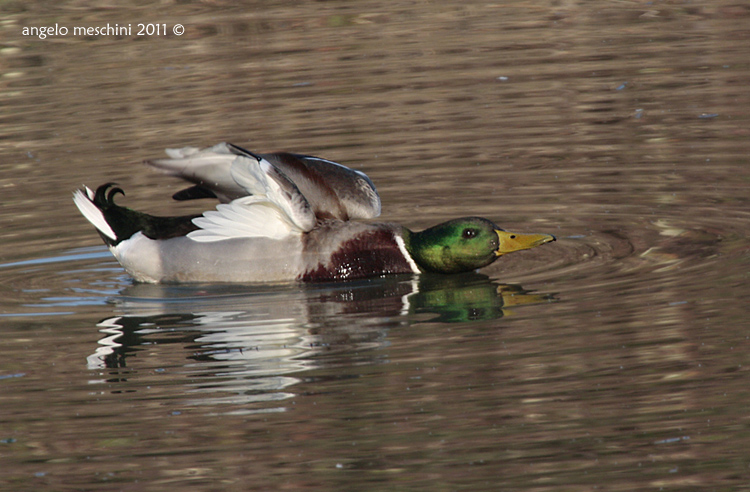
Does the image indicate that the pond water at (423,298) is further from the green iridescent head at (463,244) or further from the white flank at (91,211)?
the white flank at (91,211)

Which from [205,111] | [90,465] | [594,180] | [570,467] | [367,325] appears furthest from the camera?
[205,111]

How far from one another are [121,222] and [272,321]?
178cm

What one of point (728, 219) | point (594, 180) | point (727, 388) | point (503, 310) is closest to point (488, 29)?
point (594, 180)

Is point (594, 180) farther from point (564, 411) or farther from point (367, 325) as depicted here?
point (564, 411)

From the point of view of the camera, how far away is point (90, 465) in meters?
5.42

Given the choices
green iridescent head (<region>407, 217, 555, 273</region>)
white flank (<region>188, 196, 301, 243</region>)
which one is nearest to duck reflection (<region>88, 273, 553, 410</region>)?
green iridescent head (<region>407, 217, 555, 273</region>)

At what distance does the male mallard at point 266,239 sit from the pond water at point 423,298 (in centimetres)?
16

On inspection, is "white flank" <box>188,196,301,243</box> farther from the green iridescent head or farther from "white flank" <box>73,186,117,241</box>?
the green iridescent head

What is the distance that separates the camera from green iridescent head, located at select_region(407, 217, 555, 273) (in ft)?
26.7

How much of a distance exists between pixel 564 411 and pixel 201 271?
3616 mm

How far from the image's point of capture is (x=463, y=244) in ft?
27.0

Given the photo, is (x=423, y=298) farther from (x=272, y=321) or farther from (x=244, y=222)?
(x=244, y=222)

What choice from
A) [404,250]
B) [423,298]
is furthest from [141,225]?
[423,298]

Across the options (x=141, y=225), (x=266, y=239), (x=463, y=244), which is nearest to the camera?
(x=463, y=244)
